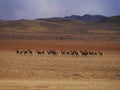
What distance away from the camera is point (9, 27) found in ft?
400

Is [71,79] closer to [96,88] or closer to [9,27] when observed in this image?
[96,88]

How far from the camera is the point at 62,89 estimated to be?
15305 mm

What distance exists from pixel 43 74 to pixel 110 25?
114053 mm

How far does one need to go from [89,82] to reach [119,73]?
177 inches

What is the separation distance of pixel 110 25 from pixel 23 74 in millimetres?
114419

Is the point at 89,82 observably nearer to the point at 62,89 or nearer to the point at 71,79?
the point at 71,79

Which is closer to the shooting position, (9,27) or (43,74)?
(43,74)

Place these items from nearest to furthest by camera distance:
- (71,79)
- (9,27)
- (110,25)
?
(71,79)
(9,27)
(110,25)

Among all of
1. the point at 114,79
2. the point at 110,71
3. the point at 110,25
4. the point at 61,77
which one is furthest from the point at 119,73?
the point at 110,25

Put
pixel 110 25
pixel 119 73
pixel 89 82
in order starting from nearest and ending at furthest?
1. pixel 89 82
2. pixel 119 73
3. pixel 110 25

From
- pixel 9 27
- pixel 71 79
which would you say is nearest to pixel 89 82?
pixel 71 79

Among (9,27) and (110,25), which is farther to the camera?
(110,25)

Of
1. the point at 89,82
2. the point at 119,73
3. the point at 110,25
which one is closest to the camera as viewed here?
the point at 89,82

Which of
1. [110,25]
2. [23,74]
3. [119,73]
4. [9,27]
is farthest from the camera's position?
[110,25]
